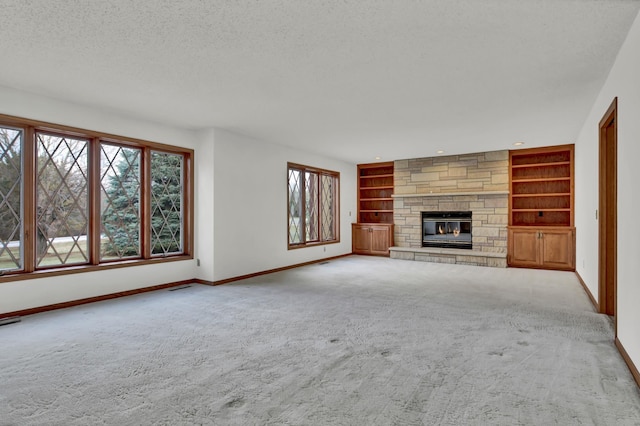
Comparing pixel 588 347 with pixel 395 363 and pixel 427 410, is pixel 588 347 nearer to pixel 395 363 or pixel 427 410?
pixel 395 363

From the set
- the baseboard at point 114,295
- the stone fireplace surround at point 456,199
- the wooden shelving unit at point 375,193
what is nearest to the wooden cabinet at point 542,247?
the stone fireplace surround at point 456,199

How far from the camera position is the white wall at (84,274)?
3.79 metres

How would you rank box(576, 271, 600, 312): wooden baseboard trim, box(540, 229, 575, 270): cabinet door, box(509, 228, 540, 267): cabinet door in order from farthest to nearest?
box(509, 228, 540, 267): cabinet door
box(540, 229, 575, 270): cabinet door
box(576, 271, 600, 312): wooden baseboard trim

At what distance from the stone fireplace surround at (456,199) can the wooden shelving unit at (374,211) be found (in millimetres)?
355

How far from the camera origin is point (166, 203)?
5.36 m

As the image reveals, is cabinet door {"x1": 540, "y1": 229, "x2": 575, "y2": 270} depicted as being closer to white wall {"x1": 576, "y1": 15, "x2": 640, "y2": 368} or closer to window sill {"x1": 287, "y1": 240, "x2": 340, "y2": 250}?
white wall {"x1": 576, "y1": 15, "x2": 640, "y2": 368}

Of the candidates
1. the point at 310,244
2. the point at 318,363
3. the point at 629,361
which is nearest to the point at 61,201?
the point at 318,363

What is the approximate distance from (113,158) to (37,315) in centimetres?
205

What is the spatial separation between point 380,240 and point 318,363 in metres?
6.38

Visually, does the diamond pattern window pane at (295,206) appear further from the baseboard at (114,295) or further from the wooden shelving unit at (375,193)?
the wooden shelving unit at (375,193)

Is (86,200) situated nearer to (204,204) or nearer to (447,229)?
(204,204)

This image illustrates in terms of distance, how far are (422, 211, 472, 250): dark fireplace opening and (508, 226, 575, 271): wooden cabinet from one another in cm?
92

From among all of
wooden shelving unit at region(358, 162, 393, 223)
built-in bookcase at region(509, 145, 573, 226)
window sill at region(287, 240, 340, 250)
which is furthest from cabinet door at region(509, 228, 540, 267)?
window sill at region(287, 240, 340, 250)

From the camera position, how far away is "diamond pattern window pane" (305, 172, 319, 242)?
7820mm
